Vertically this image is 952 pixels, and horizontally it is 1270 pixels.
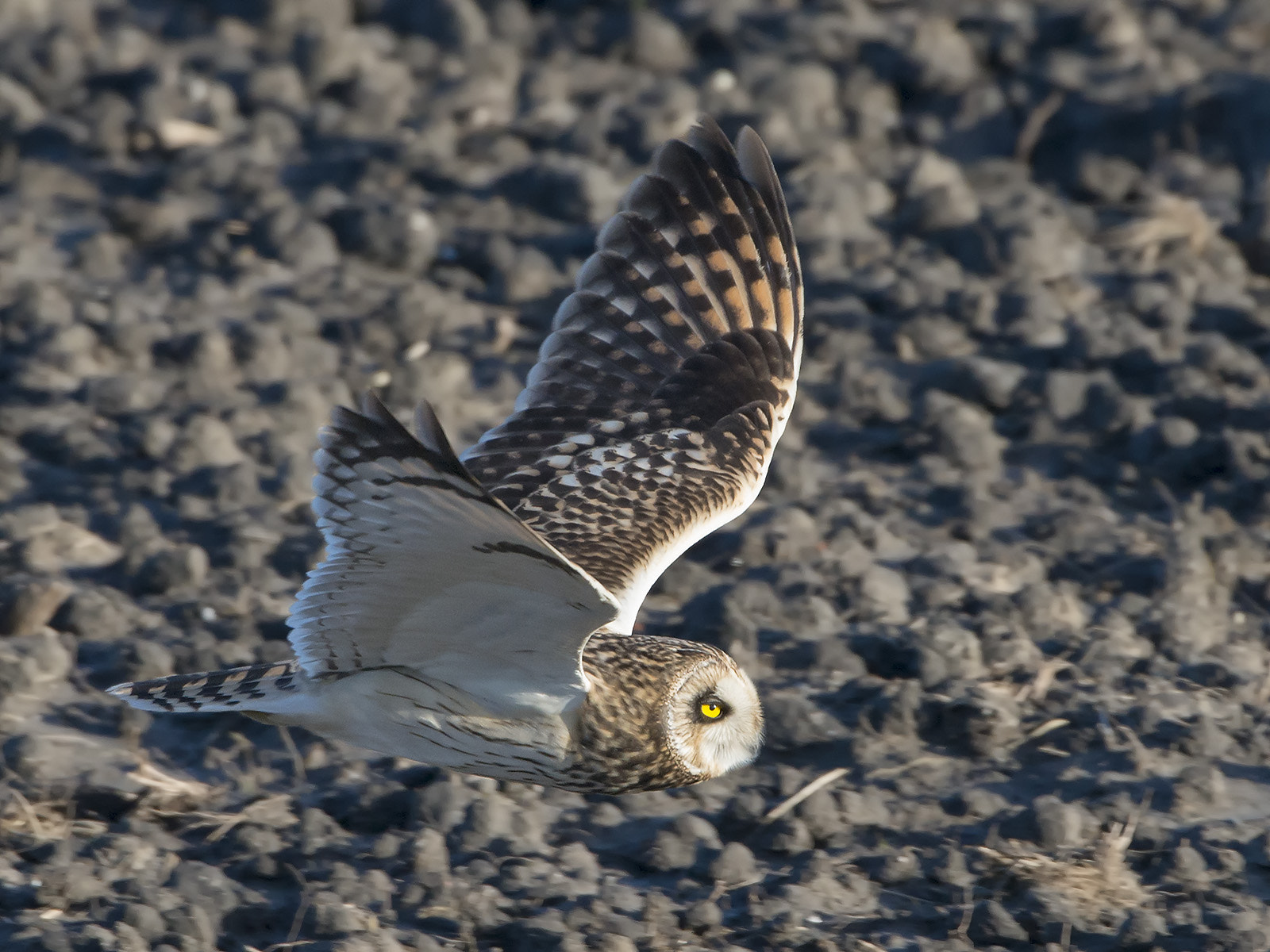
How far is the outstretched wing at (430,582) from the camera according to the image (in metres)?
3.57

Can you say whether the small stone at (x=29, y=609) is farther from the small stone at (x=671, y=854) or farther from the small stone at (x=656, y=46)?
the small stone at (x=656, y=46)

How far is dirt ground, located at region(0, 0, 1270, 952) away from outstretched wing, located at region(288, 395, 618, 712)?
24.6 inches

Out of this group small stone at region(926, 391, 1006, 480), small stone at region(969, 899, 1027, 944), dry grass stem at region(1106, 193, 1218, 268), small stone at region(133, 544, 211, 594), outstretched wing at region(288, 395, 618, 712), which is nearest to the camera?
outstretched wing at region(288, 395, 618, 712)

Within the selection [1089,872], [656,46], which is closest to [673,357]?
[1089,872]

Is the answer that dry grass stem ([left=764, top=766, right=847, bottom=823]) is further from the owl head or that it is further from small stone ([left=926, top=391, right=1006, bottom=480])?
small stone ([left=926, top=391, right=1006, bottom=480])

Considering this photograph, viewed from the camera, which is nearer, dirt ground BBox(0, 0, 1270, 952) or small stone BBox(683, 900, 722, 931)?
small stone BBox(683, 900, 722, 931)

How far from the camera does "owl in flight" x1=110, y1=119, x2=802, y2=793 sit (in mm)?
3801

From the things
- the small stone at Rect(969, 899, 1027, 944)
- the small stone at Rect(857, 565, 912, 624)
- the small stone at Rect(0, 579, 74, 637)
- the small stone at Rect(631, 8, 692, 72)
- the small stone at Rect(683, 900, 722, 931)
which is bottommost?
the small stone at Rect(683, 900, 722, 931)

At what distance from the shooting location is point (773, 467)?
21.5 feet

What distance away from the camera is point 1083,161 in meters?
8.38

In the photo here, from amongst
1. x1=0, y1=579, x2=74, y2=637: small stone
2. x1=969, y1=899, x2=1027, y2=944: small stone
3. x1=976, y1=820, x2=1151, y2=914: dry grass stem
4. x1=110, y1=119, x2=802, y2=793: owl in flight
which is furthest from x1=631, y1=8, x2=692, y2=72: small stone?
x1=969, y1=899, x2=1027, y2=944: small stone

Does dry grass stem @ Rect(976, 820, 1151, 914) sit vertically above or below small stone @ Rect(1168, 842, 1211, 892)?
below

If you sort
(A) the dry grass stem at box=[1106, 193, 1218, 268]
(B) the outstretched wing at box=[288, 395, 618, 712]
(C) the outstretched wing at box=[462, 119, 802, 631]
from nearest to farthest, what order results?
1. (B) the outstretched wing at box=[288, 395, 618, 712]
2. (C) the outstretched wing at box=[462, 119, 802, 631]
3. (A) the dry grass stem at box=[1106, 193, 1218, 268]

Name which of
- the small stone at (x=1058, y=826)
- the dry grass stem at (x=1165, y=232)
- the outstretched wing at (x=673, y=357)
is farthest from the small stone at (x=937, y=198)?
the small stone at (x=1058, y=826)
